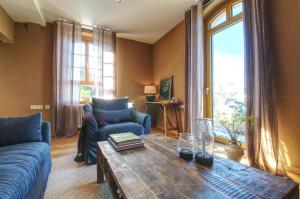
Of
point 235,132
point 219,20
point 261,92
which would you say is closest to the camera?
point 261,92

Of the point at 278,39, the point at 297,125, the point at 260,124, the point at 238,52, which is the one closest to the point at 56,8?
the point at 238,52

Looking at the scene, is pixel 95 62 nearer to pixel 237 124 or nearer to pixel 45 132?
pixel 45 132

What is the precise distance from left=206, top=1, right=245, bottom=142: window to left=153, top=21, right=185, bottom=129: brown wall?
66 centimetres

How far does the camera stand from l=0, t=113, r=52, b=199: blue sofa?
95 cm

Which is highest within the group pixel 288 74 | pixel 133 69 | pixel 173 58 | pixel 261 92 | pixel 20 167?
pixel 173 58

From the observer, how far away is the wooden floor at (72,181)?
1.52 metres

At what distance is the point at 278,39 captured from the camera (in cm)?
202

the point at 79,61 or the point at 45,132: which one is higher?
the point at 79,61

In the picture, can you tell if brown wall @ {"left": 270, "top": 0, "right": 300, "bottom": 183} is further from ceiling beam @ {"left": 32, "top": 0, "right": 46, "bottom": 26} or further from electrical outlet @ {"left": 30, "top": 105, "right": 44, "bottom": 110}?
electrical outlet @ {"left": 30, "top": 105, "right": 44, "bottom": 110}

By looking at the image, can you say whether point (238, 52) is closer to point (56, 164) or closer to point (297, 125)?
point (297, 125)

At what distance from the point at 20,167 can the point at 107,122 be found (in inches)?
65.0

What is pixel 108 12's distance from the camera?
3.51 m

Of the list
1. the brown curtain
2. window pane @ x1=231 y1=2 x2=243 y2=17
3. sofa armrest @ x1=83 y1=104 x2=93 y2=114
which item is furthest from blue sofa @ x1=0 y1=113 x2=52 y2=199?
window pane @ x1=231 y1=2 x2=243 y2=17

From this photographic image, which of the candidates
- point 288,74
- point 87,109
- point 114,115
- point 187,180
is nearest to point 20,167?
point 187,180
